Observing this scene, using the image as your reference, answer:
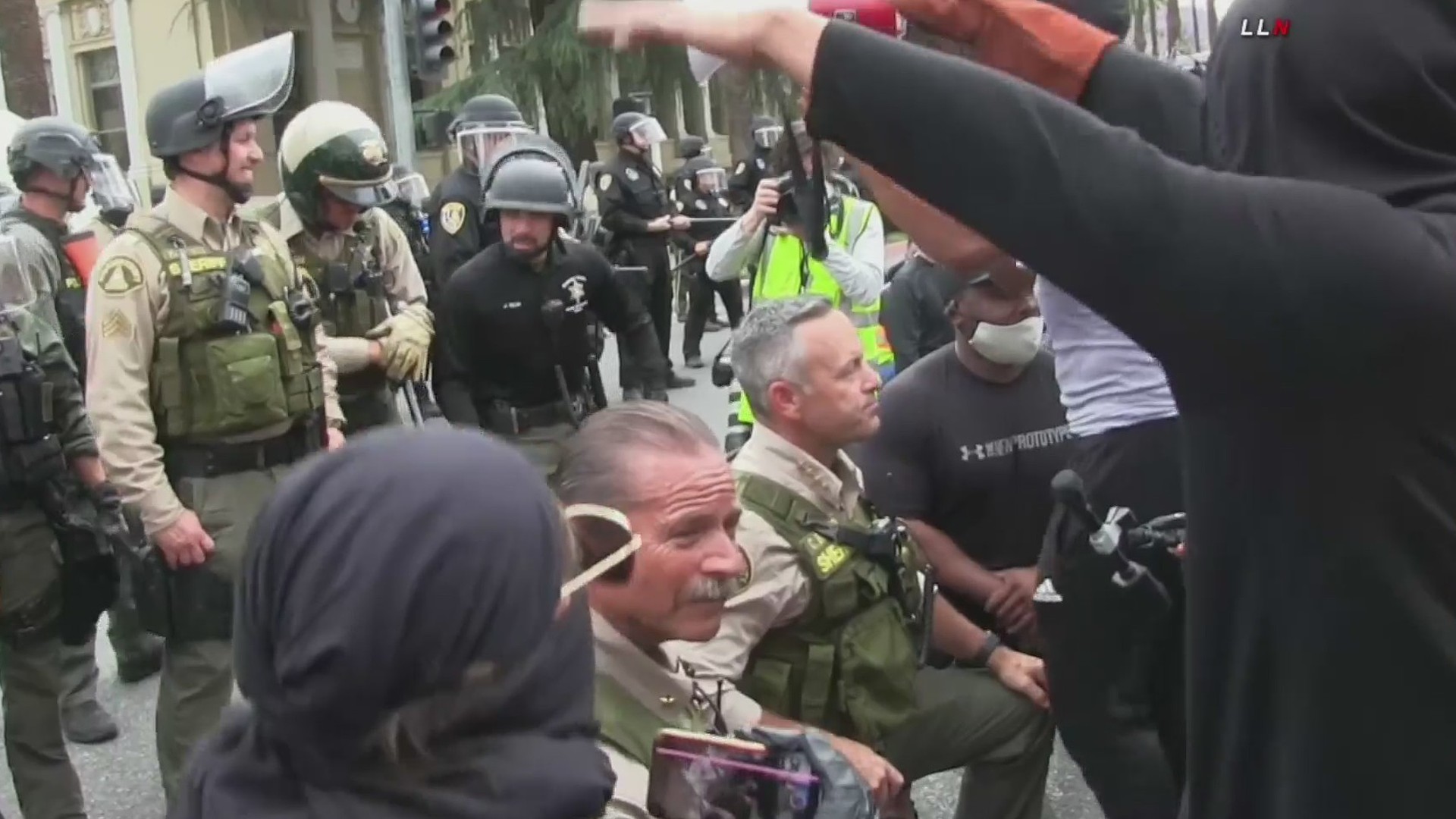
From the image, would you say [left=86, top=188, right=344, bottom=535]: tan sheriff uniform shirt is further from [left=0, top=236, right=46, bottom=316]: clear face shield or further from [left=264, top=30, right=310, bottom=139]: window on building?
[left=264, top=30, right=310, bottom=139]: window on building

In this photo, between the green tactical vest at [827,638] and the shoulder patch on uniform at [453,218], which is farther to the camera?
the shoulder patch on uniform at [453,218]

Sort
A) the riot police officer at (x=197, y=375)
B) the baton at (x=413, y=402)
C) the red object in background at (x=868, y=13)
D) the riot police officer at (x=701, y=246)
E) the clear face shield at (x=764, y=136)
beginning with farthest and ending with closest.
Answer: the clear face shield at (x=764, y=136) → the riot police officer at (x=701, y=246) → the baton at (x=413, y=402) → the riot police officer at (x=197, y=375) → the red object in background at (x=868, y=13)

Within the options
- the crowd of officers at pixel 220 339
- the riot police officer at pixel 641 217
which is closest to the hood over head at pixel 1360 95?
the crowd of officers at pixel 220 339

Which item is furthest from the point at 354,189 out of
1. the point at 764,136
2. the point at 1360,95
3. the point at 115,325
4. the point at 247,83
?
the point at 764,136

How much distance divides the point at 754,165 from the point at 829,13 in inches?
438

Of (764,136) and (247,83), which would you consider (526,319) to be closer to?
(247,83)

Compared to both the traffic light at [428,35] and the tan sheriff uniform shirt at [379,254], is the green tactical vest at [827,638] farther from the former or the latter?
the traffic light at [428,35]

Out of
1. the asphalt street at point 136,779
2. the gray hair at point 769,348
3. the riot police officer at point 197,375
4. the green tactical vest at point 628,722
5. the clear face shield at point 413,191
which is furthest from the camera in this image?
the clear face shield at point 413,191

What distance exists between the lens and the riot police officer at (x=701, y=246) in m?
12.1

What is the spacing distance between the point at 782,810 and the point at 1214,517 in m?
0.72

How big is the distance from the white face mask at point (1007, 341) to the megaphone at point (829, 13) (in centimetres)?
206

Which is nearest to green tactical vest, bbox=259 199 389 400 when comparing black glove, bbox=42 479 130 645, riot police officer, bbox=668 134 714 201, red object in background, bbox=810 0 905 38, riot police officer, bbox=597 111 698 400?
black glove, bbox=42 479 130 645

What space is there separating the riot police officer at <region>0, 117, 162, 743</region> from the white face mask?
3214 mm

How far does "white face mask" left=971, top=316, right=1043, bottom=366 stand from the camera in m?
3.71
